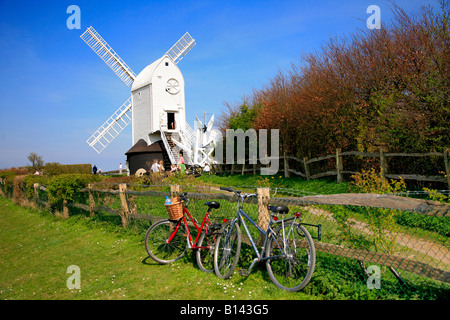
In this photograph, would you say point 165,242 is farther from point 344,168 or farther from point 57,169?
point 57,169

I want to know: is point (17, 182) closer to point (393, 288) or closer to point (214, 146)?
point (214, 146)

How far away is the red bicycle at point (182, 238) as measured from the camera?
501cm

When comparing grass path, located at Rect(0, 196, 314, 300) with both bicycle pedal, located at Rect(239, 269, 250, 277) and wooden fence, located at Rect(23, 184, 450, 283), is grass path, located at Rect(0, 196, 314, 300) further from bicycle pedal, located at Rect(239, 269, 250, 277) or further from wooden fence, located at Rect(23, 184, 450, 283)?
wooden fence, located at Rect(23, 184, 450, 283)

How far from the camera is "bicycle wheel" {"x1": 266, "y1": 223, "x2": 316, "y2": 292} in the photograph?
13.0ft

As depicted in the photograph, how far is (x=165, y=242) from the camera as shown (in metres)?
5.56

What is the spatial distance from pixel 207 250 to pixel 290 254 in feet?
5.52

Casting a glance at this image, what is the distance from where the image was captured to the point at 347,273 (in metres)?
4.09

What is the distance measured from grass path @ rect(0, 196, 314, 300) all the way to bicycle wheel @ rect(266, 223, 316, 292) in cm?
16

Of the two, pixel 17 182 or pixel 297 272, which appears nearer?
pixel 297 272
